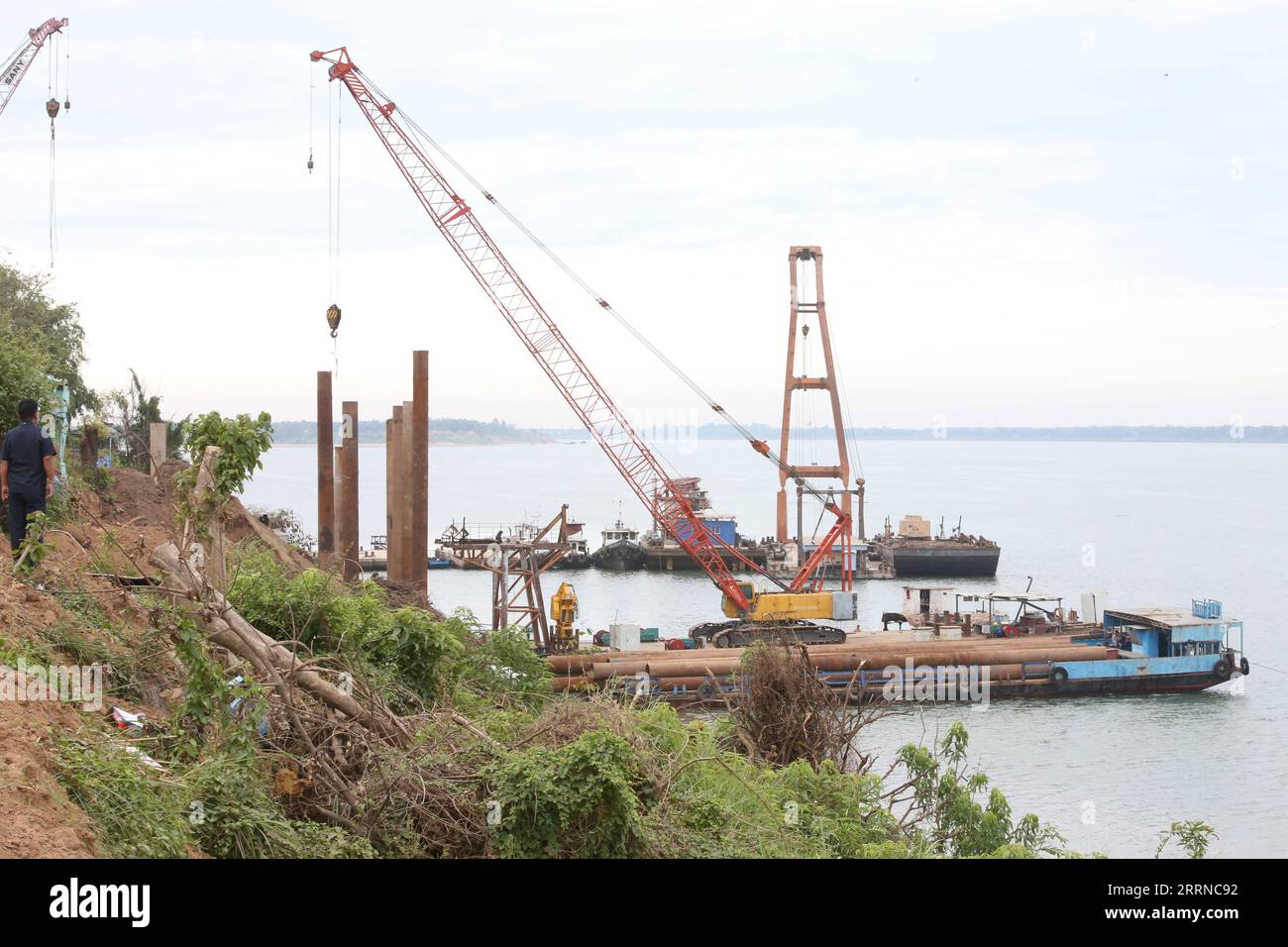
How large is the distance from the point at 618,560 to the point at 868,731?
143ft

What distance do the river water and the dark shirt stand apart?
12975mm

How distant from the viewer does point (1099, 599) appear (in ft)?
169

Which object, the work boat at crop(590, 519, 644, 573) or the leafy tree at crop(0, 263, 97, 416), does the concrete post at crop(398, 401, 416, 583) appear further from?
the work boat at crop(590, 519, 644, 573)

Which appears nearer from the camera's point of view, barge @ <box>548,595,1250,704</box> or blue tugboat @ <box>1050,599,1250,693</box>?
barge @ <box>548,595,1250,704</box>

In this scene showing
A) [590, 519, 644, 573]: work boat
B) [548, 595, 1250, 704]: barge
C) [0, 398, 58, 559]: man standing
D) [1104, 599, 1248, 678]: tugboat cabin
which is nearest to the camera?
[0, 398, 58, 559]: man standing

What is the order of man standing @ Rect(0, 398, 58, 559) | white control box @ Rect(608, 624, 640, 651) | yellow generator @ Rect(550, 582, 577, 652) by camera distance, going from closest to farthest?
man standing @ Rect(0, 398, 58, 559), yellow generator @ Rect(550, 582, 577, 652), white control box @ Rect(608, 624, 640, 651)

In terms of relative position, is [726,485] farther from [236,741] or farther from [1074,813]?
[236,741]

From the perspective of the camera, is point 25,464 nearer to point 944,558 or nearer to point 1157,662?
point 1157,662

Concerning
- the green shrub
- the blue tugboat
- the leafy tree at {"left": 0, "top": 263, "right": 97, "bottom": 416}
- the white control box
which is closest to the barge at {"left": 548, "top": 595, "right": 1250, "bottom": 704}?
the blue tugboat

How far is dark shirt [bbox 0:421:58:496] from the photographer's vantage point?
36.1 feet

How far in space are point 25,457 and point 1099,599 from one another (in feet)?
154

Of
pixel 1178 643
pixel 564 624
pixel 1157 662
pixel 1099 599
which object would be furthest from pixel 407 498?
pixel 1099 599

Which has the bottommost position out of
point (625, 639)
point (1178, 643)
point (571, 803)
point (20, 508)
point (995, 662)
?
point (995, 662)
